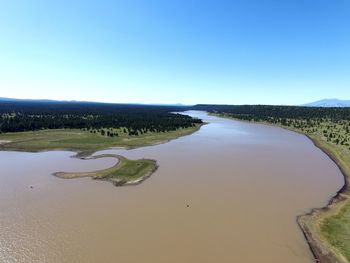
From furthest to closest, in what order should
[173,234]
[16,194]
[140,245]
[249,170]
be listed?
1. [249,170]
2. [16,194]
3. [173,234]
4. [140,245]

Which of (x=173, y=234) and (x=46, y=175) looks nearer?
(x=173, y=234)

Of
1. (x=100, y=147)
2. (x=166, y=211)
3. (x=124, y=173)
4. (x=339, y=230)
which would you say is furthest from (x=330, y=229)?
(x=100, y=147)

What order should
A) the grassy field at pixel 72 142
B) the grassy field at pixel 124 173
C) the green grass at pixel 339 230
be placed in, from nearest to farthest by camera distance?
1. the green grass at pixel 339 230
2. the grassy field at pixel 124 173
3. the grassy field at pixel 72 142

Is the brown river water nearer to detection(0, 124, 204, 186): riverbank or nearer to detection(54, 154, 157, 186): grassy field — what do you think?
detection(54, 154, 157, 186): grassy field

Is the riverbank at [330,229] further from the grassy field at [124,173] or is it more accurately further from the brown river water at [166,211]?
the grassy field at [124,173]

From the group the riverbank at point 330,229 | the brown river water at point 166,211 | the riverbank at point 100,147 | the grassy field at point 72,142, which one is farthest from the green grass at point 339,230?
the grassy field at point 72,142

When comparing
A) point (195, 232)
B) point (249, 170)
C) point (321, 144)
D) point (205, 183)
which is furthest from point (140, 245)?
point (321, 144)

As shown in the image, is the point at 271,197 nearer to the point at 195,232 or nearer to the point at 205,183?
the point at 205,183
